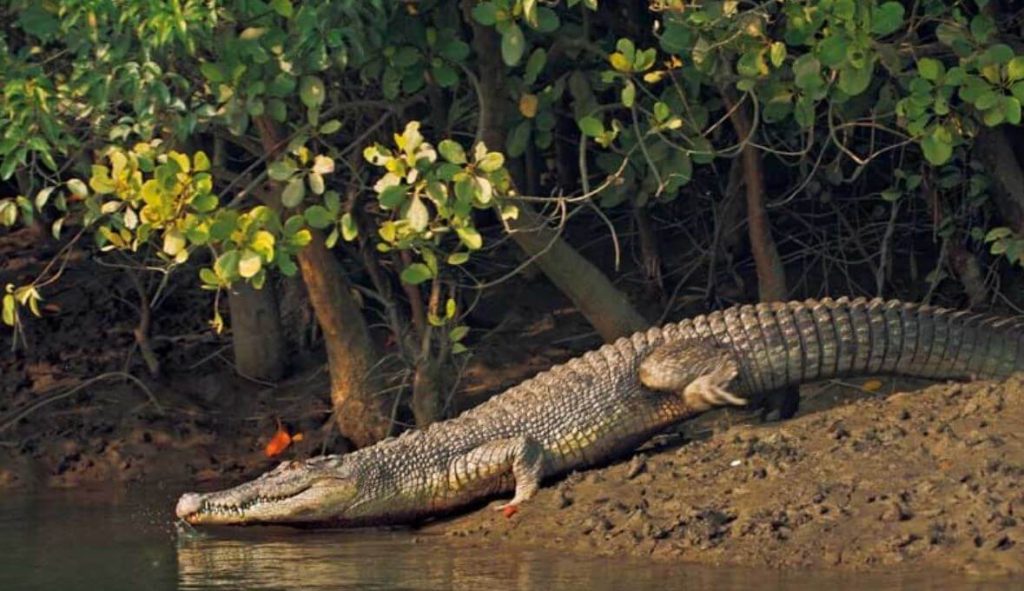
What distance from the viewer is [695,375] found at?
9.17m

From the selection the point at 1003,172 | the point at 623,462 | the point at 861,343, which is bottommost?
the point at 623,462

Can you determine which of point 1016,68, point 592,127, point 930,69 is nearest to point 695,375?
point 592,127

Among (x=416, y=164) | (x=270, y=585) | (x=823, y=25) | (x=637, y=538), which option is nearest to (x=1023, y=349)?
(x=823, y=25)

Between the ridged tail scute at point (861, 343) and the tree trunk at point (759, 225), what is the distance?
0.88 meters

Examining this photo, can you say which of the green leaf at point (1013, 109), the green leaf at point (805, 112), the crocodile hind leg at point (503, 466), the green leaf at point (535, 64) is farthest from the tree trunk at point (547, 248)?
the green leaf at point (1013, 109)

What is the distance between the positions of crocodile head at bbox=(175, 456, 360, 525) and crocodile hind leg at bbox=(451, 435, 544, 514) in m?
0.47

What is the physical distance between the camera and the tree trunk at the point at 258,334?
11109 millimetres

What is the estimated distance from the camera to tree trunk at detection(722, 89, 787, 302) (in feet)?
33.1

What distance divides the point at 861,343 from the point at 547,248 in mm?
1478

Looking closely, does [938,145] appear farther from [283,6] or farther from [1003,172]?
[283,6]

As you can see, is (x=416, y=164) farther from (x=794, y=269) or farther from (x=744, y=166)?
(x=794, y=269)

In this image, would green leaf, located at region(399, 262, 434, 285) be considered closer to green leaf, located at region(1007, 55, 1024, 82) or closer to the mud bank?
the mud bank

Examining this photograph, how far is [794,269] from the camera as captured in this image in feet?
37.7

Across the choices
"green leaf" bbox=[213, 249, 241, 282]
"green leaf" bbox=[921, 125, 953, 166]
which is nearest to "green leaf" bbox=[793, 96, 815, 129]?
"green leaf" bbox=[921, 125, 953, 166]
